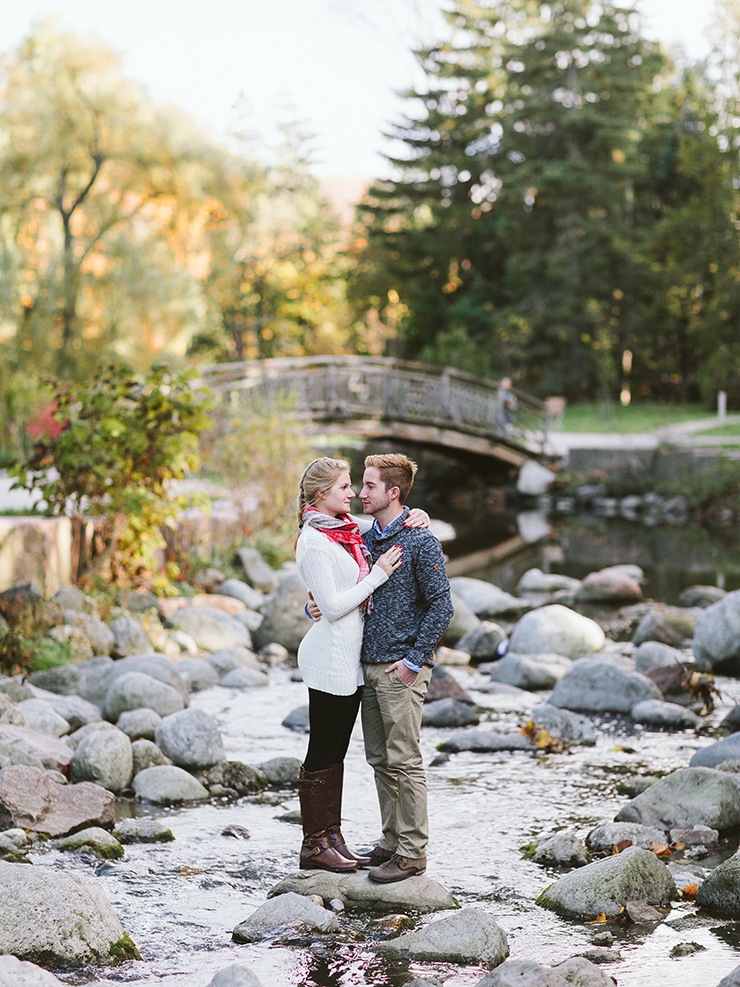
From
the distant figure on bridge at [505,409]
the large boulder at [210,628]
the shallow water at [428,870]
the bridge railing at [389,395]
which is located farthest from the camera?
the distant figure on bridge at [505,409]

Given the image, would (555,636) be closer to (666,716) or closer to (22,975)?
(666,716)

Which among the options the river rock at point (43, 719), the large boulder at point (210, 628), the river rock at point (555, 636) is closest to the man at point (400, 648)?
the river rock at point (43, 719)

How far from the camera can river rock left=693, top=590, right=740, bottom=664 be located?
29.9 ft

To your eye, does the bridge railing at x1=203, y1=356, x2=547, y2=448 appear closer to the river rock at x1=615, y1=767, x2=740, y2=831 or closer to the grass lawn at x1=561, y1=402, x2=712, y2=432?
the grass lawn at x1=561, y1=402, x2=712, y2=432

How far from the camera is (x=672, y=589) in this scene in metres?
14.0

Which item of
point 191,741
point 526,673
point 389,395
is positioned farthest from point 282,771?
point 389,395

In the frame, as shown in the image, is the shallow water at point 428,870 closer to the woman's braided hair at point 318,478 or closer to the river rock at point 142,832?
the river rock at point 142,832

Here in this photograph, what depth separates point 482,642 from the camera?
33.5ft

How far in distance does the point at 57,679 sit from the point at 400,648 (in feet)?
12.8

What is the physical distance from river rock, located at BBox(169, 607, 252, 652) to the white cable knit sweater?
5.35m

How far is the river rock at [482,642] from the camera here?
33.1 feet

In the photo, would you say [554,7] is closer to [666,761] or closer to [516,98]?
[516,98]

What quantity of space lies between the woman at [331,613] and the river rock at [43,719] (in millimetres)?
2486

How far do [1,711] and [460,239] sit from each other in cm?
3188
